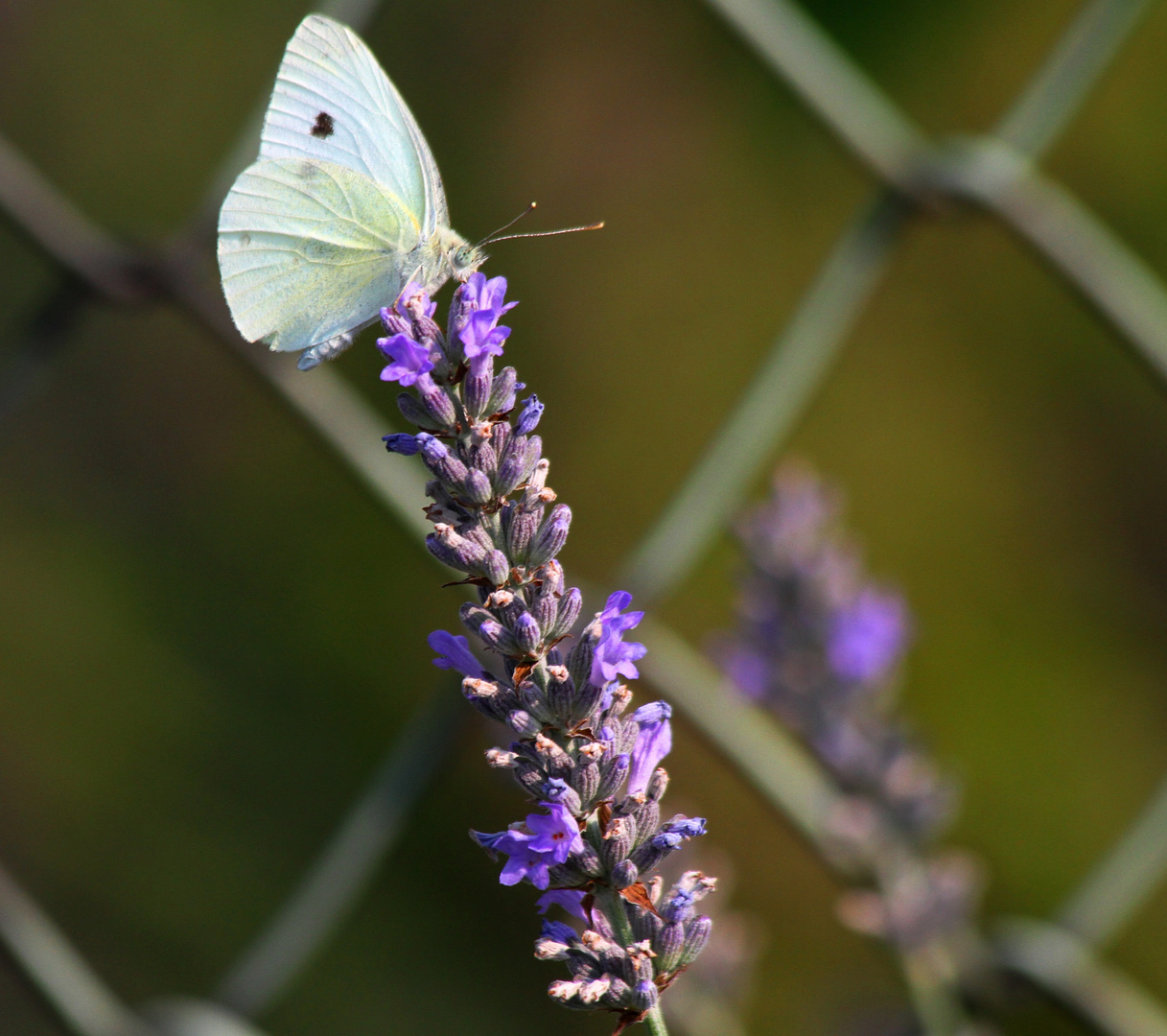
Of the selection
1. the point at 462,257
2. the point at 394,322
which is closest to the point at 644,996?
the point at 394,322

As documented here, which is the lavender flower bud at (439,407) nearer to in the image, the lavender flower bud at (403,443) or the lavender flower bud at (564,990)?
the lavender flower bud at (403,443)

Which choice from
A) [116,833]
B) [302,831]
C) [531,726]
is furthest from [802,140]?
[531,726]

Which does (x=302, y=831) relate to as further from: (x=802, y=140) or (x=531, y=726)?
(x=531, y=726)

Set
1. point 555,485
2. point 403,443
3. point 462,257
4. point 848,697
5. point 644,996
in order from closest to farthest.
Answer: point 644,996 → point 403,443 → point 462,257 → point 848,697 → point 555,485

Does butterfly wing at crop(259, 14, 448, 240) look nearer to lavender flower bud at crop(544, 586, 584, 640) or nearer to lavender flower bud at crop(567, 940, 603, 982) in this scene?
lavender flower bud at crop(544, 586, 584, 640)

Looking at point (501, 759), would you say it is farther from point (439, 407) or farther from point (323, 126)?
point (323, 126)

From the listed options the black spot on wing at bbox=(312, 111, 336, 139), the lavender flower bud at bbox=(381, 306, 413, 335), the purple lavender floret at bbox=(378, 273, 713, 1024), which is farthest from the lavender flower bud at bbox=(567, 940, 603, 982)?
the black spot on wing at bbox=(312, 111, 336, 139)

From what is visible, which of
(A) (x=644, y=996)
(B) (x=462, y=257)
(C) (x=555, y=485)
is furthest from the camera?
(C) (x=555, y=485)

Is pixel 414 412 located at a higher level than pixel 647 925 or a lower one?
higher
